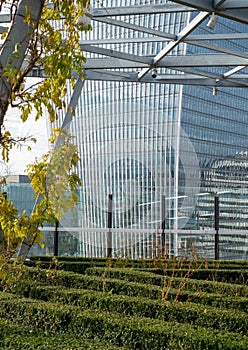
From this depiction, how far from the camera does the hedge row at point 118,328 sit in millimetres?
3795

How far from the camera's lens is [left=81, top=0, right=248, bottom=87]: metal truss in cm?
643

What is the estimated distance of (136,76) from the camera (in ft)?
33.9

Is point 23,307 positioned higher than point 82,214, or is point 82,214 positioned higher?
point 82,214

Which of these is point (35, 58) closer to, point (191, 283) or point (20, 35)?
point (20, 35)

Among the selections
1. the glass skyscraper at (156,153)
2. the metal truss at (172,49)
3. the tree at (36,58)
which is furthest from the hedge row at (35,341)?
the glass skyscraper at (156,153)

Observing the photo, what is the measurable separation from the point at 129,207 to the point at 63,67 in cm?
1396

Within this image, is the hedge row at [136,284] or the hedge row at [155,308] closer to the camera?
the hedge row at [155,308]

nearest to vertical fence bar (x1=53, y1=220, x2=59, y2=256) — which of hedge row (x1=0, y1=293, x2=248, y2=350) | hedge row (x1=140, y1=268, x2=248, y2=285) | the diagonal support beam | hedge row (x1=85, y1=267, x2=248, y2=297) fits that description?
hedge row (x1=140, y1=268, x2=248, y2=285)

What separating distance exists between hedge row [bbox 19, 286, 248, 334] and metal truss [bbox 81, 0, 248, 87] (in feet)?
9.59

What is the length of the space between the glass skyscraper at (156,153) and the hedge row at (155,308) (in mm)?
6275

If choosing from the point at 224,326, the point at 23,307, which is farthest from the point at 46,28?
the point at 224,326

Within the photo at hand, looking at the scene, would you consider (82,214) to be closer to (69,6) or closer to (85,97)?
(69,6)

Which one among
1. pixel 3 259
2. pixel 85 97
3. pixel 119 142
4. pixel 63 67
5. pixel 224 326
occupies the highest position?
pixel 85 97

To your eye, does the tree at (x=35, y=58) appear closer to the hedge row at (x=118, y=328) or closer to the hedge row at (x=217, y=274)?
the hedge row at (x=118, y=328)
